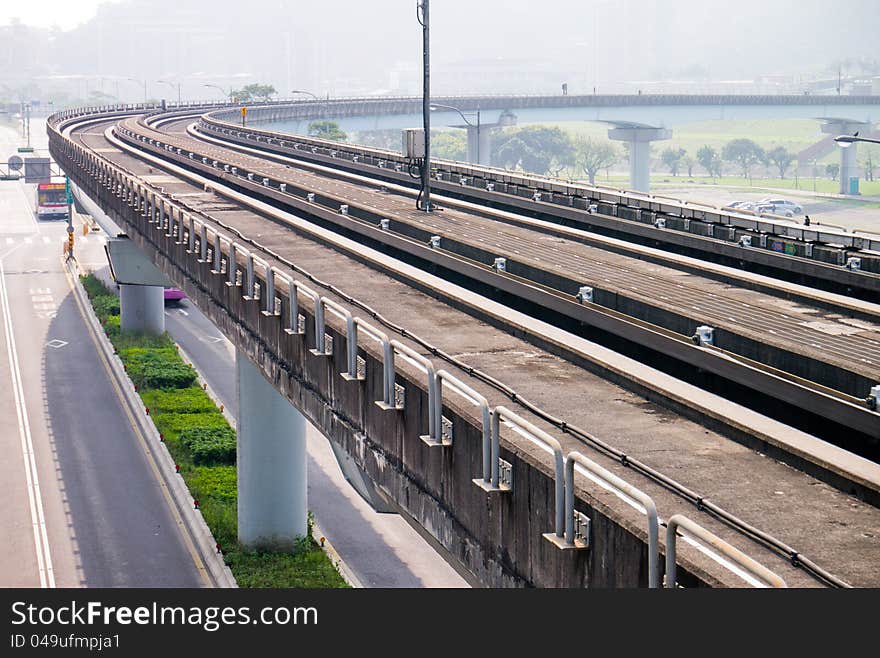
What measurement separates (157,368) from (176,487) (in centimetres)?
1593

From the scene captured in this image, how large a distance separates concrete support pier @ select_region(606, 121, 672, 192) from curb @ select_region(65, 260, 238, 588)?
4067 inches

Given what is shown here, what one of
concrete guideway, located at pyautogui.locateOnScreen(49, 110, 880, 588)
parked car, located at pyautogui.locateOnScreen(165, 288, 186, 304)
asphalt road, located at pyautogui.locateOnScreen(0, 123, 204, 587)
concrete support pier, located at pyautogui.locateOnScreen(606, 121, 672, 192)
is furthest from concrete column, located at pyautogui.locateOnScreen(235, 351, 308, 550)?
concrete support pier, located at pyautogui.locateOnScreen(606, 121, 672, 192)

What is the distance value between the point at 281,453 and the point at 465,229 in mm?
8451

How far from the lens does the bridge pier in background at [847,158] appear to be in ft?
530

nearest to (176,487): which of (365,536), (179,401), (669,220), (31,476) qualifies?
(31,476)

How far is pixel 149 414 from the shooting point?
168ft

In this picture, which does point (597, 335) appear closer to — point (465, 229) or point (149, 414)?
point (465, 229)

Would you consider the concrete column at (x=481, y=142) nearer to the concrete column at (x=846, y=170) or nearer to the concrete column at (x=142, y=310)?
the concrete column at (x=846, y=170)

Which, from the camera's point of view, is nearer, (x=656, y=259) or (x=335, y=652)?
(x=335, y=652)

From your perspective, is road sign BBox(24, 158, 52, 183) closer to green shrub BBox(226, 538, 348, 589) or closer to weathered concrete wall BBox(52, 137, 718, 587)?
green shrub BBox(226, 538, 348, 589)

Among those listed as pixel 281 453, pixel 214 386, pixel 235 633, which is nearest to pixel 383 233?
pixel 281 453

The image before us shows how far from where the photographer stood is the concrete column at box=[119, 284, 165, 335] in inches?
2616

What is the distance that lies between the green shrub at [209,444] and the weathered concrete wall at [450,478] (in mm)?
18716

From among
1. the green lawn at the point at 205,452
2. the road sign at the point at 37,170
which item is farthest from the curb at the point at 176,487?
the road sign at the point at 37,170
